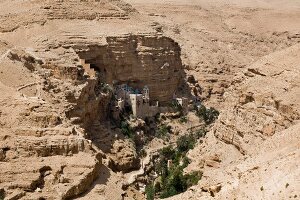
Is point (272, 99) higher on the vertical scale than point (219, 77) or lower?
higher

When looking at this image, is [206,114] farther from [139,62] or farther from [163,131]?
[139,62]

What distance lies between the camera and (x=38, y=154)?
23.3 meters

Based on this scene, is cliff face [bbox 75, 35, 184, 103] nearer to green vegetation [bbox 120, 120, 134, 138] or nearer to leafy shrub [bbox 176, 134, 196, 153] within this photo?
green vegetation [bbox 120, 120, 134, 138]

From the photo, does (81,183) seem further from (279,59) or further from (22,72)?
(279,59)

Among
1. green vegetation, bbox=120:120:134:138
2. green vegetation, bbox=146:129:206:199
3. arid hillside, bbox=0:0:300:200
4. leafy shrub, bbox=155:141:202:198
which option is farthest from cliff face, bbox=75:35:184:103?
leafy shrub, bbox=155:141:202:198

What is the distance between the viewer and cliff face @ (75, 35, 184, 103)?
36.2 metres

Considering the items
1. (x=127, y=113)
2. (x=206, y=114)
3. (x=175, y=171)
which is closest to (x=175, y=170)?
(x=175, y=171)

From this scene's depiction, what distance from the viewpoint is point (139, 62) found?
1497 inches

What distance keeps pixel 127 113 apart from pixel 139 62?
3.72 metres

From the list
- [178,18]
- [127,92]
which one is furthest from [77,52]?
[178,18]

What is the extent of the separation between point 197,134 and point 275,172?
916 inches

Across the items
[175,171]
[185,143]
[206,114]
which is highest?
[175,171]

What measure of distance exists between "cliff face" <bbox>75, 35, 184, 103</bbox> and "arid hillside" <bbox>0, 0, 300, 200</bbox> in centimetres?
7

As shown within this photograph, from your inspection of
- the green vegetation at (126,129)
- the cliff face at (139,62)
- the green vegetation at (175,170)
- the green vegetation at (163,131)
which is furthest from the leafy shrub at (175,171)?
the cliff face at (139,62)
